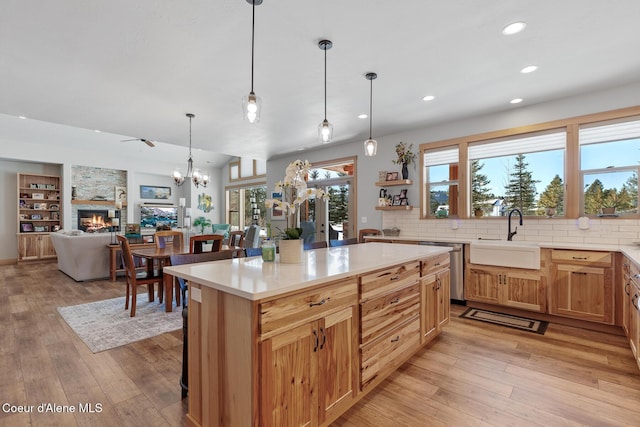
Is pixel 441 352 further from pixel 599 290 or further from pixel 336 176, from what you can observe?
pixel 336 176

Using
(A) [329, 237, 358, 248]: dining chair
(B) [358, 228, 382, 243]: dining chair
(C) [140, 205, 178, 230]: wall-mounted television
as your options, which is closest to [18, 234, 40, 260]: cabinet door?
(C) [140, 205, 178, 230]: wall-mounted television

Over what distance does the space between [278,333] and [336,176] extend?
5.28m

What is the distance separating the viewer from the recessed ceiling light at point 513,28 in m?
2.32

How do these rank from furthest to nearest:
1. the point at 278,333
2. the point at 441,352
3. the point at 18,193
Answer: the point at 18,193, the point at 441,352, the point at 278,333

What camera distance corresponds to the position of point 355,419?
6.01 feet

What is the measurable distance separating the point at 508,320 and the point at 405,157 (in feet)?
9.29

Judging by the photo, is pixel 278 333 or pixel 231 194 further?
pixel 231 194

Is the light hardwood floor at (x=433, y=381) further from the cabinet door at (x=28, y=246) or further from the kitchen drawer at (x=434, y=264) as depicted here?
the cabinet door at (x=28, y=246)

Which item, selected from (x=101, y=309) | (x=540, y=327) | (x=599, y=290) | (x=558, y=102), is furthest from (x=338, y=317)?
(x=558, y=102)

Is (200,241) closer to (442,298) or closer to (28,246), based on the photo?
(442,298)

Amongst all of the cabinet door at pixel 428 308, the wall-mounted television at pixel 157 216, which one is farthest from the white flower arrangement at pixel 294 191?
the wall-mounted television at pixel 157 216

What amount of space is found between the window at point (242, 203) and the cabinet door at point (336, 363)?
8.46 meters

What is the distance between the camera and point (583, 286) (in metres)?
3.21

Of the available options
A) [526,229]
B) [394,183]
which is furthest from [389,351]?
[394,183]
